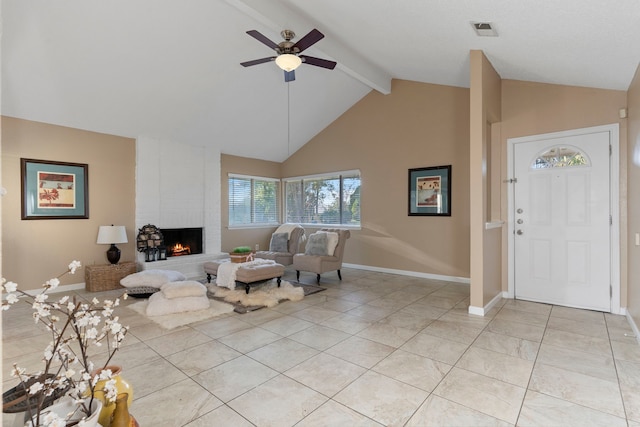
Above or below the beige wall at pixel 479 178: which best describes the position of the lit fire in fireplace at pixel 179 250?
below

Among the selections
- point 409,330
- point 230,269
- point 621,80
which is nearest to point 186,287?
point 230,269

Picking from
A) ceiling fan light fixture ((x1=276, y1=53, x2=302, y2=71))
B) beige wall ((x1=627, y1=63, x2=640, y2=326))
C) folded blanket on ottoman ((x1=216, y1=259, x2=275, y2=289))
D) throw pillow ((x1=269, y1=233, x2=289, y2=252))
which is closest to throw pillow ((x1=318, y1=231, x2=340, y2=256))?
throw pillow ((x1=269, y1=233, x2=289, y2=252))

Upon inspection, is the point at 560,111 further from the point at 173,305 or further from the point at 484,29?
the point at 173,305

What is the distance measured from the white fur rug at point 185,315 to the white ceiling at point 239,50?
3031 millimetres

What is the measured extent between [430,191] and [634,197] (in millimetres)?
2721

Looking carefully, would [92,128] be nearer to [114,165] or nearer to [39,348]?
[114,165]

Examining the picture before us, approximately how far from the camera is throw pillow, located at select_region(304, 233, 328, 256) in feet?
18.2

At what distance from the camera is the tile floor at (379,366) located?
210 centimetres

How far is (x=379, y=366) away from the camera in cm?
266

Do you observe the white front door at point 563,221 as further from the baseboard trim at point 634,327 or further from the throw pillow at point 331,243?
the throw pillow at point 331,243

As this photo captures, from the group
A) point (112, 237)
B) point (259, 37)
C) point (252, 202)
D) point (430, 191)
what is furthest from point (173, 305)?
point (430, 191)

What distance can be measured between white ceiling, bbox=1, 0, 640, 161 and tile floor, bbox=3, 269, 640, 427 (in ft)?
9.03

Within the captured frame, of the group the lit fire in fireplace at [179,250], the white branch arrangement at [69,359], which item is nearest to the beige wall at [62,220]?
the lit fire in fireplace at [179,250]

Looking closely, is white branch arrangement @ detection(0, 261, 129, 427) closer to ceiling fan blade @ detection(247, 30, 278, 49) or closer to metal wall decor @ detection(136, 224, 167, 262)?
ceiling fan blade @ detection(247, 30, 278, 49)
